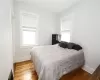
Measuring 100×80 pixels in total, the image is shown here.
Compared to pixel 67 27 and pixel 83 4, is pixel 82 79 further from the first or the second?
pixel 83 4

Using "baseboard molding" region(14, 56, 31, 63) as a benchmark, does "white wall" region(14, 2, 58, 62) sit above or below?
above

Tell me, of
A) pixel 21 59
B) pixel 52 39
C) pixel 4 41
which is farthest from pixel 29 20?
pixel 4 41

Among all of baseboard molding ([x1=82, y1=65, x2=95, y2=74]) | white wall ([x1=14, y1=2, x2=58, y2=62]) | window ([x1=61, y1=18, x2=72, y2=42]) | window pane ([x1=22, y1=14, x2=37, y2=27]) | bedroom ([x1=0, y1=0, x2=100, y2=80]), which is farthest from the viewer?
window ([x1=61, y1=18, x2=72, y2=42])

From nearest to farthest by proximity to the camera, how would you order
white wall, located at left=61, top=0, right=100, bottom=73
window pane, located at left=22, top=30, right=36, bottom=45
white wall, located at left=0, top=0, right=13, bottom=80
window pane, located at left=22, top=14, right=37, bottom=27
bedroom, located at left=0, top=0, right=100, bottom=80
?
white wall, located at left=0, top=0, right=13, bottom=80
bedroom, located at left=0, top=0, right=100, bottom=80
white wall, located at left=61, top=0, right=100, bottom=73
window pane, located at left=22, top=14, right=37, bottom=27
window pane, located at left=22, top=30, right=36, bottom=45

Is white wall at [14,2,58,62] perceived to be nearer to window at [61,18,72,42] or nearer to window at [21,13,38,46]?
window at [21,13,38,46]

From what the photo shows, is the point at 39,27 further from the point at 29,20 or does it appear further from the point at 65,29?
the point at 65,29

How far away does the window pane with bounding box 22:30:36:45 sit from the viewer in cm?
322

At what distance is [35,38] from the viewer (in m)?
3.50

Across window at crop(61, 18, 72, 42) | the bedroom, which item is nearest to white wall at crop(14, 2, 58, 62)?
the bedroom

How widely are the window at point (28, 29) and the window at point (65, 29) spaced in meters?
1.58

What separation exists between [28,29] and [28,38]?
1.54ft

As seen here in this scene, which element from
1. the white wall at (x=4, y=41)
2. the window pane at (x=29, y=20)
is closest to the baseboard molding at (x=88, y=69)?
the white wall at (x=4, y=41)

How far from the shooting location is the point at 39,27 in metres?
3.49

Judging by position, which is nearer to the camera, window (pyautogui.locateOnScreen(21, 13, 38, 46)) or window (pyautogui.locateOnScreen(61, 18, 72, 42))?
window (pyautogui.locateOnScreen(21, 13, 38, 46))
